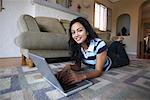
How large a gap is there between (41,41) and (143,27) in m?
7.37

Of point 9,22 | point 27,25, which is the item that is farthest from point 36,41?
point 9,22

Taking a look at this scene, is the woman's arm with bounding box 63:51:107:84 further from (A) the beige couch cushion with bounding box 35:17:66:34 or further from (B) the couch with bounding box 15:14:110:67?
(A) the beige couch cushion with bounding box 35:17:66:34

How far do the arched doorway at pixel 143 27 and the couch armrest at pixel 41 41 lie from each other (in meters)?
3.78

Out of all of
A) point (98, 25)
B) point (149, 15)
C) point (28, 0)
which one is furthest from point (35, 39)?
point (149, 15)

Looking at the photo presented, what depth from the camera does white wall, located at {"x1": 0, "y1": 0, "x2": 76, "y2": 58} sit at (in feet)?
8.50

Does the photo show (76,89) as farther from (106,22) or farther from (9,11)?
(106,22)

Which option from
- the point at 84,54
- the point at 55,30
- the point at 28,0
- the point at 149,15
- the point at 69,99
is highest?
the point at 149,15

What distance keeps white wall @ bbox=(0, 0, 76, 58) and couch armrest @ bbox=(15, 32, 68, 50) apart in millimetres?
1462

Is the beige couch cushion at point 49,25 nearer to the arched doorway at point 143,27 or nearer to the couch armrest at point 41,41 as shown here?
the couch armrest at point 41,41

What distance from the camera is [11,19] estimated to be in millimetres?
2668

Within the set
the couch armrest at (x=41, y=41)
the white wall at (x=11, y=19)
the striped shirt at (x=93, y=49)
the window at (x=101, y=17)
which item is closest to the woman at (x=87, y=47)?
the striped shirt at (x=93, y=49)

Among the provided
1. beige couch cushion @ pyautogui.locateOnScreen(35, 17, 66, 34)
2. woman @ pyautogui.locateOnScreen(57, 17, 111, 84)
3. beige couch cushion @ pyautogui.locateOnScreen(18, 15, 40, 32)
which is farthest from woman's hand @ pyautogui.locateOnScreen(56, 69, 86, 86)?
beige couch cushion @ pyautogui.locateOnScreen(35, 17, 66, 34)

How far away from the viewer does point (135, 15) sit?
16.1 feet

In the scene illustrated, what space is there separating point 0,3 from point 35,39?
174cm
